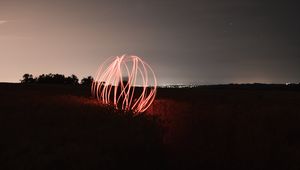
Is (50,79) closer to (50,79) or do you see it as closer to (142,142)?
(50,79)

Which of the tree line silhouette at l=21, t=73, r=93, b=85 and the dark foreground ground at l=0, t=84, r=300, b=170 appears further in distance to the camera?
the tree line silhouette at l=21, t=73, r=93, b=85

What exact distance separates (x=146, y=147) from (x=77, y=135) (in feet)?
9.45

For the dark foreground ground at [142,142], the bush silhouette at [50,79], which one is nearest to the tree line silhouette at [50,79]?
the bush silhouette at [50,79]

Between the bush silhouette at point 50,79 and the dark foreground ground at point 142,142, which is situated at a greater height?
the bush silhouette at point 50,79

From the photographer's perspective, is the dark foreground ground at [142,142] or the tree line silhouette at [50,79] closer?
the dark foreground ground at [142,142]

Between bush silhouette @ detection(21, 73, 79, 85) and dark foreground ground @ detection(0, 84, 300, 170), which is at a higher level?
bush silhouette @ detection(21, 73, 79, 85)

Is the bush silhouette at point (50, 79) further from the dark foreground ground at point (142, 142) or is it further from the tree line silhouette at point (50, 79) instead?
the dark foreground ground at point (142, 142)

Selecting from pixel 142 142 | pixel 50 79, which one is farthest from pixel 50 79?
pixel 142 142

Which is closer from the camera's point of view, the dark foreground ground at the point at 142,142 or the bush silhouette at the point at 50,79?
the dark foreground ground at the point at 142,142

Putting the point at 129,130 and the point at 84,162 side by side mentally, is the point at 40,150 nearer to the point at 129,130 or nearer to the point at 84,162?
the point at 84,162

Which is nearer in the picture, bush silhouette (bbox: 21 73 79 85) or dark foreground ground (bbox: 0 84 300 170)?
dark foreground ground (bbox: 0 84 300 170)

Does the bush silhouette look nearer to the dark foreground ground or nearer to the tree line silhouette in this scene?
the tree line silhouette

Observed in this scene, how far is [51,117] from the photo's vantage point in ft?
54.6

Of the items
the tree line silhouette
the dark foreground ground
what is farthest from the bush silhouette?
the dark foreground ground
